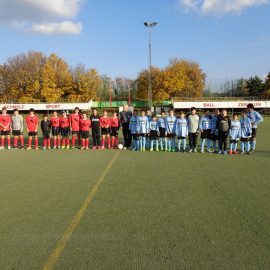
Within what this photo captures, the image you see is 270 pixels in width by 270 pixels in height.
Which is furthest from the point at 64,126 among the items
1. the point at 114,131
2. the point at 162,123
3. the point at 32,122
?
the point at 162,123

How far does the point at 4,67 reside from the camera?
199 feet

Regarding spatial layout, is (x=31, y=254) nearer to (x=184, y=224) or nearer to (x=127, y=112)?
(x=184, y=224)

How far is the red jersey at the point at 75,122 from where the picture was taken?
14.0 m

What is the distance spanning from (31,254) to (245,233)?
2.89m

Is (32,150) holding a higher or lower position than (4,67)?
lower

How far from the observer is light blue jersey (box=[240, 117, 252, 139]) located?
12.1 m

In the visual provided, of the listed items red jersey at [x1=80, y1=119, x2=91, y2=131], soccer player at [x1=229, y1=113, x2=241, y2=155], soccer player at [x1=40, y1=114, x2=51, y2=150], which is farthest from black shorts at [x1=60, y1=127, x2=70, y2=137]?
soccer player at [x1=229, y1=113, x2=241, y2=155]

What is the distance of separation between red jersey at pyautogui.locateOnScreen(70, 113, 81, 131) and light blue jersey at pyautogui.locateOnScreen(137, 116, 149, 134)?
2853 mm

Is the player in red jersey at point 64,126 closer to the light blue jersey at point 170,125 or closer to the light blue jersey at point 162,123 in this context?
the light blue jersey at point 162,123

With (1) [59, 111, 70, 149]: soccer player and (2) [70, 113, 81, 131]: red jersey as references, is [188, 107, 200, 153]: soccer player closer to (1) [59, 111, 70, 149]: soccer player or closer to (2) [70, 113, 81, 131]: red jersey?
(2) [70, 113, 81, 131]: red jersey

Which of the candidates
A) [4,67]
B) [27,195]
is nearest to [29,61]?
[4,67]

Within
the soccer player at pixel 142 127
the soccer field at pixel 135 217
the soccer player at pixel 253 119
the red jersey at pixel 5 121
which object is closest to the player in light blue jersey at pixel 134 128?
the soccer player at pixel 142 127

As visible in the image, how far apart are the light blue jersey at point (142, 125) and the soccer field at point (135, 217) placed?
12.5 feet

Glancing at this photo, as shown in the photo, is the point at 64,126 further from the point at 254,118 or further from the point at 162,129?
the point at 254,118
